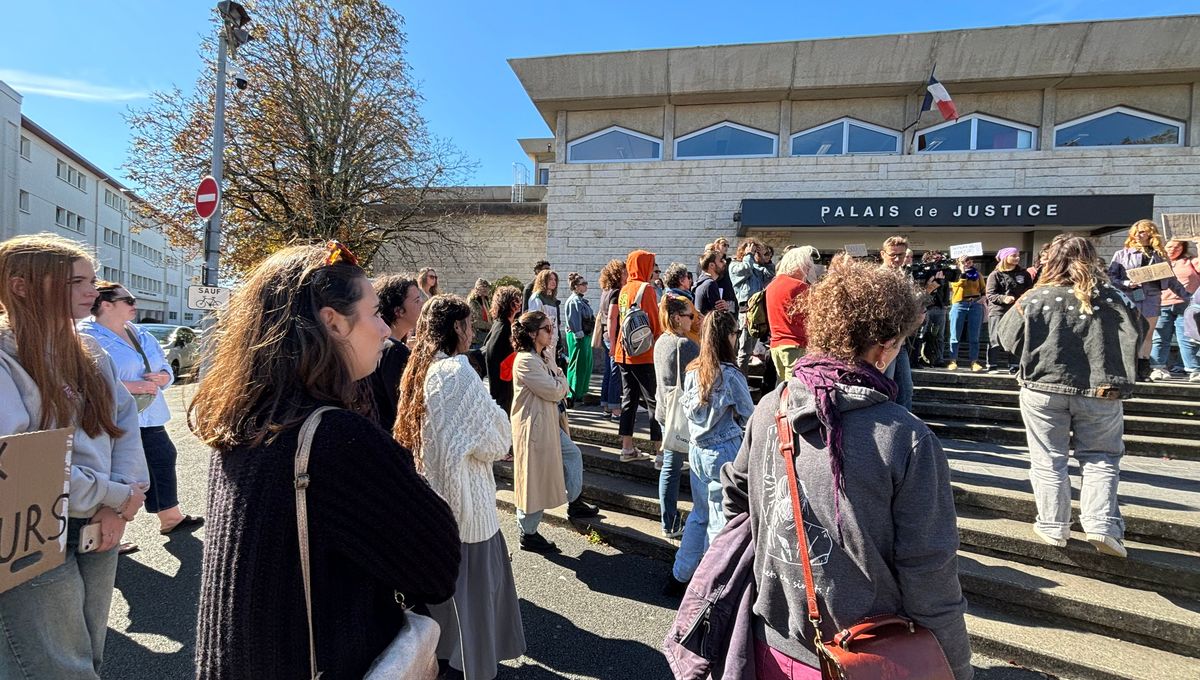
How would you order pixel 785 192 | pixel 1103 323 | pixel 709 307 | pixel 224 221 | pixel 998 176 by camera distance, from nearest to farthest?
1. pixel 1103 323
2. pixel 709 307
3. pixel 998 176
4. pixel 785 192
5. pixel 224 221

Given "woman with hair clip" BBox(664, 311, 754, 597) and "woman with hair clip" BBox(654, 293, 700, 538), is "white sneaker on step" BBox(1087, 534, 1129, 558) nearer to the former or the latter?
"woman with hair clip" BBox(664, 311, 754, 597)

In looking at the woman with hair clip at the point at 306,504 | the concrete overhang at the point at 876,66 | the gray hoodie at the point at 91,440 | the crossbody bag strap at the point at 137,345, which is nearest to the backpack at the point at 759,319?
the woman with hair clip at the point at 306,504

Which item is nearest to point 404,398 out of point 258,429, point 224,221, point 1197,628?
point 258,429

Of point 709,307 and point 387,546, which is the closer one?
point 387,546

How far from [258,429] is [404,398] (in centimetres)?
165

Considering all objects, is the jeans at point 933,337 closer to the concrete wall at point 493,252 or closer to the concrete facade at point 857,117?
the concrete facade at point 857,117

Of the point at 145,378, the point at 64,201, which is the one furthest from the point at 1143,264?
the point at 64,201

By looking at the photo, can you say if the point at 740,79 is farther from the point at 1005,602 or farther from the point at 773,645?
the point at 773,645

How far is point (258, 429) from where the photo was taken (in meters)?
1.14

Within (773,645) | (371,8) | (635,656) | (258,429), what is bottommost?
(635,656)

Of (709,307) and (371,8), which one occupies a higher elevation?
(371,8)

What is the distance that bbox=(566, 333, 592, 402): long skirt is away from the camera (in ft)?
23.5

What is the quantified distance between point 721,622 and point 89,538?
92.0 inches

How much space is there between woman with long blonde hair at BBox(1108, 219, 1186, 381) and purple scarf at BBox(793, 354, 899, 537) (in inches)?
246
